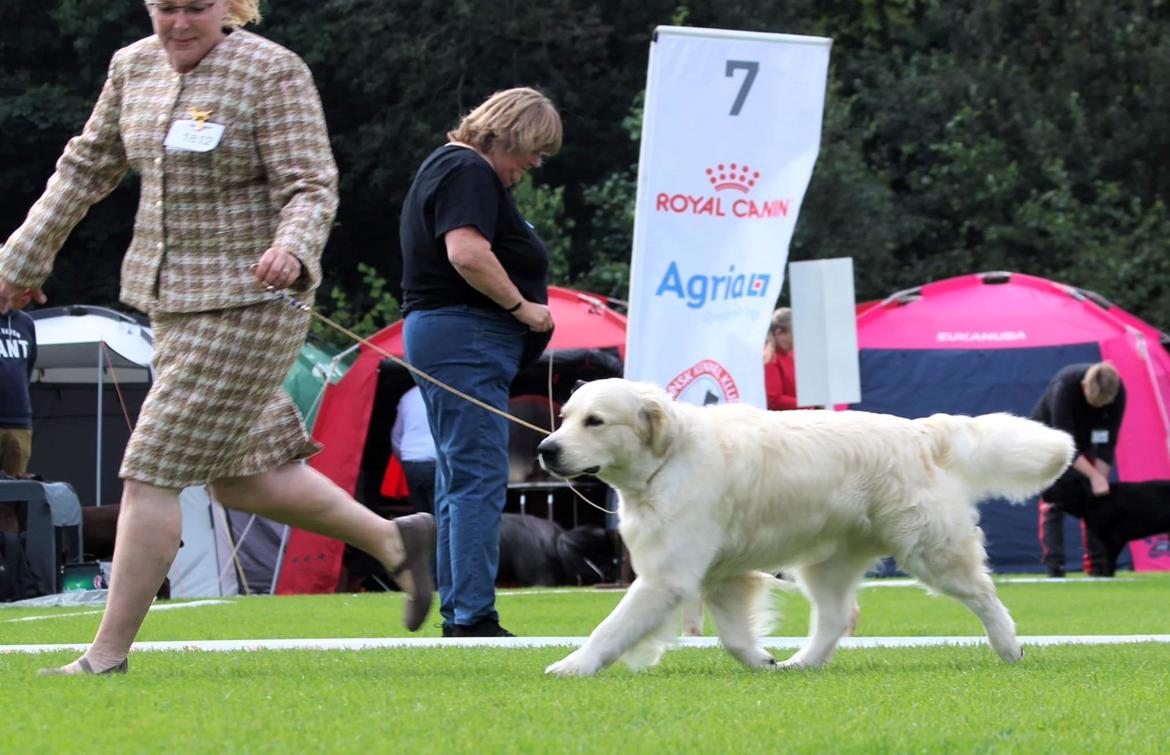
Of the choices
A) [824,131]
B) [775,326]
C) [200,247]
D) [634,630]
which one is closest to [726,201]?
[775,326]

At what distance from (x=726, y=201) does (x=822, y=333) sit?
963mm

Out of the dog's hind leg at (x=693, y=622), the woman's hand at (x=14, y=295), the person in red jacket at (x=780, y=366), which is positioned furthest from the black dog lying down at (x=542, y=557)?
the woman's hand at (x=14, y=295)

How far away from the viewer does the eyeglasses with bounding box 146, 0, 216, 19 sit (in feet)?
13.7

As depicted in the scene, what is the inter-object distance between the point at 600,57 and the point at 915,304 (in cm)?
971

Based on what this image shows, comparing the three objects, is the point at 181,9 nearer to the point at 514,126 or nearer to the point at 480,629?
the point at 514,126

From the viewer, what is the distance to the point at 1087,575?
506 inches

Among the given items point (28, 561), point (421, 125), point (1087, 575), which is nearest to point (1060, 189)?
point (421, 125)

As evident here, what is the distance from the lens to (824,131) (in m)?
21.2

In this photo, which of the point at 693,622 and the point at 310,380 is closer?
the point at 693,622

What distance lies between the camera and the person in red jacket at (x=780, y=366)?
11.2 meters

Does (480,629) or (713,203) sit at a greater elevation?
(713,203)

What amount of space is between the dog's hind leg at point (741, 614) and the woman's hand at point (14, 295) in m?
1.91

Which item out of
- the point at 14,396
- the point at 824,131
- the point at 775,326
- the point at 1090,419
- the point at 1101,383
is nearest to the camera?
the point at 14,396

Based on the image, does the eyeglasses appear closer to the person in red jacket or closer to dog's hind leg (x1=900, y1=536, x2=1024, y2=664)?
dog's hind leg (x1=900, y1=536, x2=1024, y2=664)
